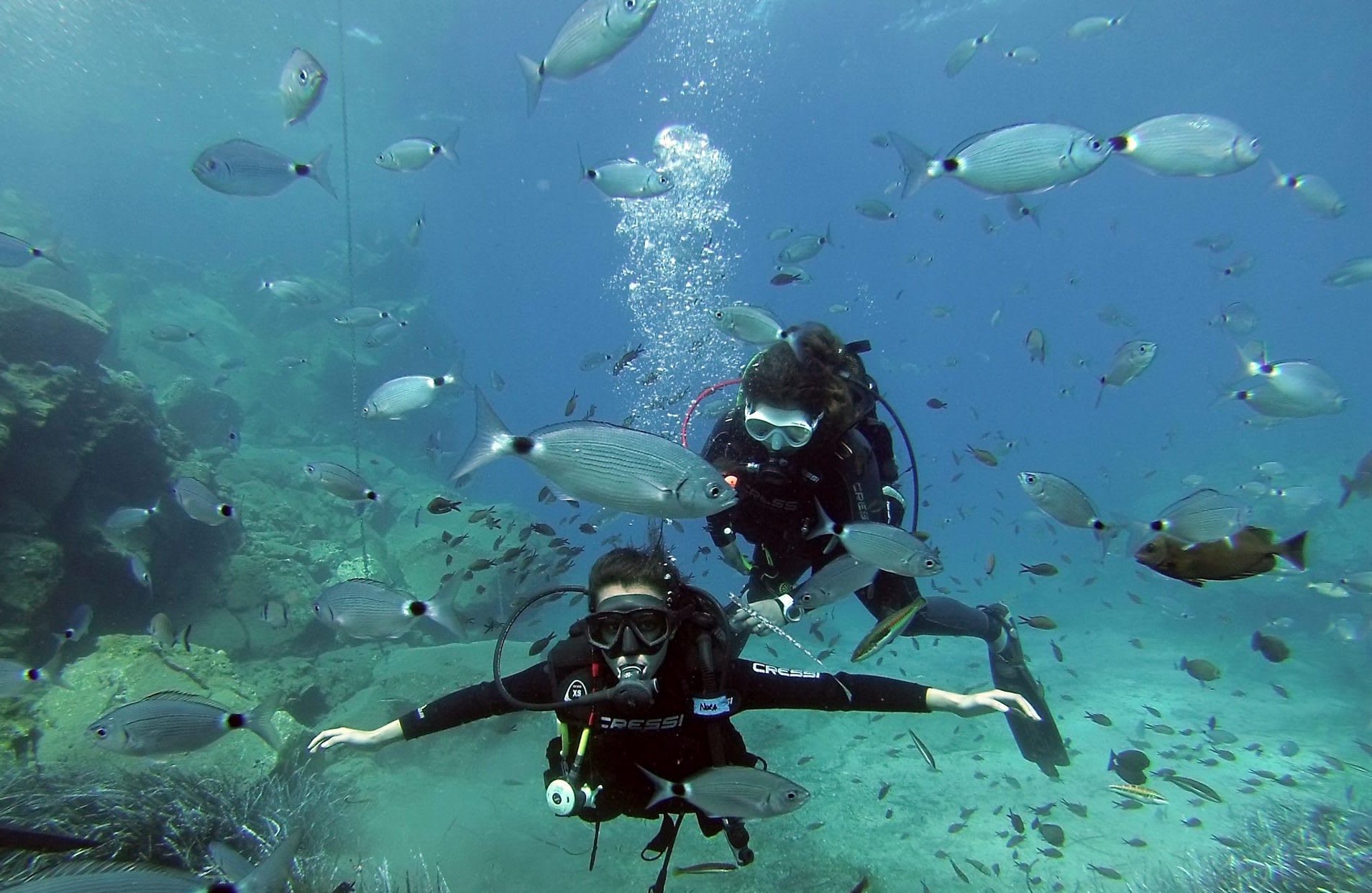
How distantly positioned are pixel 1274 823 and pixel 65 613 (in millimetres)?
13687

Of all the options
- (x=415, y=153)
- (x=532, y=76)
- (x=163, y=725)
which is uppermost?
(x=415, y=153)

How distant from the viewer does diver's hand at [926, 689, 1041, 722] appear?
3160 millimetres

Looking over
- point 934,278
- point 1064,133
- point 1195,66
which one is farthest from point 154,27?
point 934,278

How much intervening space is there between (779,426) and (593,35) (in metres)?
2.45

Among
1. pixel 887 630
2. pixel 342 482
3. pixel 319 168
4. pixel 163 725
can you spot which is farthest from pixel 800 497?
pixel 319 168

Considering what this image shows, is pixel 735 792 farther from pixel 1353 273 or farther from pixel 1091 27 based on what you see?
pixel 1091 27

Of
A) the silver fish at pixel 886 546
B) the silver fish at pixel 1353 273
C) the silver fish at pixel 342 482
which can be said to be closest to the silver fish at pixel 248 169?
the silver fish at pixel 342 482

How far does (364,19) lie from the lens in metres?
29.6

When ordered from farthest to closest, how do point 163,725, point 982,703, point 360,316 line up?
point 360,316
point 163,725
point 982,703

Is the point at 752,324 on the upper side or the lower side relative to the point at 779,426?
upper

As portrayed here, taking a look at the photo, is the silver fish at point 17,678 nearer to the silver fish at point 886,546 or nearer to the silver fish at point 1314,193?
the silver fish at point 886,546

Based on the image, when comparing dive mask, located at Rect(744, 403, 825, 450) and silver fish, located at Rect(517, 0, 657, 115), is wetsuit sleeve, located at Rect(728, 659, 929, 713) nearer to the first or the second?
dive mask, located at Rect(744, 403, 825, 450)

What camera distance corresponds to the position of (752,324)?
5180mm

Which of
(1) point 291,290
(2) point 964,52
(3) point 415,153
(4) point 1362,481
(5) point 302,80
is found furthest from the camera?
(1) point 291,290
